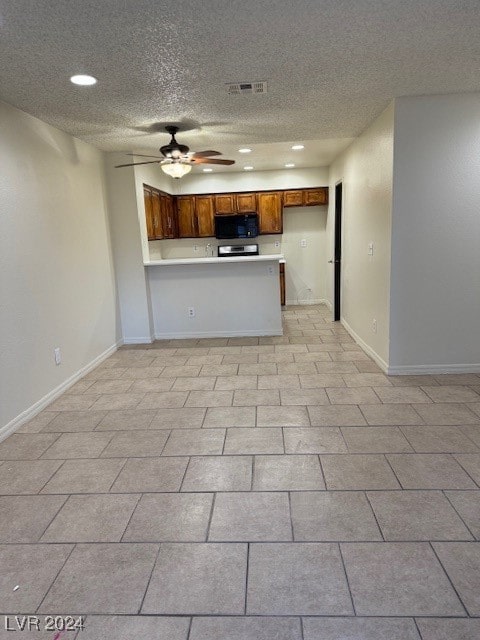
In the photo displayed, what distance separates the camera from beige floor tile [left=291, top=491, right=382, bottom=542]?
5.77ft

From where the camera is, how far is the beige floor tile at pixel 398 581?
141 centimetres

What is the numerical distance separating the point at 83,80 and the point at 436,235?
2945 mm

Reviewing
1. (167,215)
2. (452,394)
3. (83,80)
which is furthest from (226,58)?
(167,215)

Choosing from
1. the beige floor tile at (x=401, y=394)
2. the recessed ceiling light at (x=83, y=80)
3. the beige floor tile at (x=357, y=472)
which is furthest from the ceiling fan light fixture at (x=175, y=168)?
the beige floor tile at (x=357, y=472)

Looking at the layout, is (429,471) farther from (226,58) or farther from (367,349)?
(226,58)

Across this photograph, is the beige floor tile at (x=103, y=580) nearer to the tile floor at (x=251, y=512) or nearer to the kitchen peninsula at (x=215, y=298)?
the tile floor at (x=251, y=512)

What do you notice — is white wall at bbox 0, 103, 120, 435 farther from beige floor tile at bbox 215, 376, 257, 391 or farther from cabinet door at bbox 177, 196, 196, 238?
cabinet door at bbox 177, 196, 196, 238

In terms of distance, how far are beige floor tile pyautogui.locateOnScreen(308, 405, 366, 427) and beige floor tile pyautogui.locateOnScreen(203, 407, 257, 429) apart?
17.5 inches

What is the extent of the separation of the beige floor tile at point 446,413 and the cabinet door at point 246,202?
16.3 ft

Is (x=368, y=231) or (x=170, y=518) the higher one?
(x=368, y=231)

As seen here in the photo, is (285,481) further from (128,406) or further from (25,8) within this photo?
(25,8)

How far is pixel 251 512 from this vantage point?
1932 mm

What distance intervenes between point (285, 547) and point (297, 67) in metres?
Result: 2.69

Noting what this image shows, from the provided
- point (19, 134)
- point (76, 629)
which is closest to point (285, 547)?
point (76, 629)
